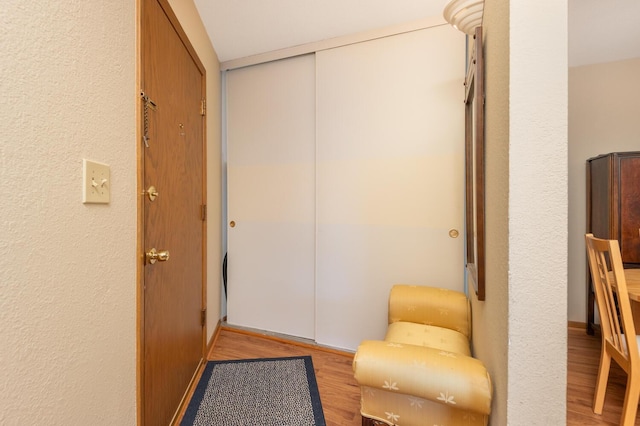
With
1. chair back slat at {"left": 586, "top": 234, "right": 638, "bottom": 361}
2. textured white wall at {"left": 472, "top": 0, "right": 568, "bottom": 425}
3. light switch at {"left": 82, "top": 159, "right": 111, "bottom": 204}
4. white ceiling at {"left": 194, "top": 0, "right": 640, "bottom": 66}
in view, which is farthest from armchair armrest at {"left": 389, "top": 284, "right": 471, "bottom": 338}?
white ceiling at {"left": 194, "top": 0, "right": 640, "bottom": 66}

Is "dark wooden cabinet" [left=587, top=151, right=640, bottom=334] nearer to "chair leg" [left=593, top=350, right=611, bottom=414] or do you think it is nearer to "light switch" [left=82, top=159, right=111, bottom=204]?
"chair leg" [left=593, top=350, right=611, bottom=414]

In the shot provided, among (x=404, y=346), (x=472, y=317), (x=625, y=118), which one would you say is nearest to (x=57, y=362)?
(x=404, y=346)

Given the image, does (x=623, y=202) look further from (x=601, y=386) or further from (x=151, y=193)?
(x=151, y=193)

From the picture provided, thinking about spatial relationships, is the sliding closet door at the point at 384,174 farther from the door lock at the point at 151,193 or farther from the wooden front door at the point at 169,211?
the door lock at the point at 151,193

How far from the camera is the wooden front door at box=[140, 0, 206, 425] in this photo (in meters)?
1.18

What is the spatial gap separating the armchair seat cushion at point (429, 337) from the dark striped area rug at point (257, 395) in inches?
24.5

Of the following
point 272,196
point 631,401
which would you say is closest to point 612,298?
point 631,401

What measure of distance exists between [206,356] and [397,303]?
1461 millimetres

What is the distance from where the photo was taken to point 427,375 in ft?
3.18

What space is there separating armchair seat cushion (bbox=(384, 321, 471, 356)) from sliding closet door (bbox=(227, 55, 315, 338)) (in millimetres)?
885

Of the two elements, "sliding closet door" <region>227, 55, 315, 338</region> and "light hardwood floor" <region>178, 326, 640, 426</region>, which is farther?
"sliding closet door" <region>227, 55, 315, 338</region>

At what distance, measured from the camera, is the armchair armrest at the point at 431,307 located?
1.58 metres

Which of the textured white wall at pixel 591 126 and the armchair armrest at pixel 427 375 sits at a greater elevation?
the textured white wall at pixel 591 126

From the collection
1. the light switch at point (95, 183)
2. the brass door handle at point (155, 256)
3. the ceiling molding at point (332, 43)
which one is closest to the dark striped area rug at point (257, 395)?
the brass door handle at point (155, 256)
